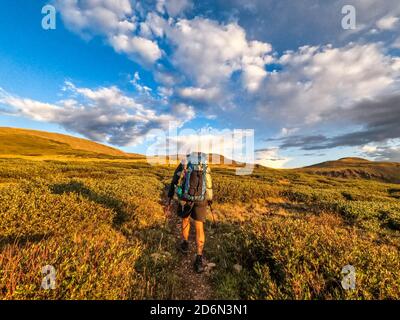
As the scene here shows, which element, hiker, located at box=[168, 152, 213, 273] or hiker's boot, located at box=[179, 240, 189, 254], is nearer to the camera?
hiker, located at box=[168, 152, 213, 273]

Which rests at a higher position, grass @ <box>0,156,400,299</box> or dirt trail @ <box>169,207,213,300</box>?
grass @ <box>0,156,400,299</box>

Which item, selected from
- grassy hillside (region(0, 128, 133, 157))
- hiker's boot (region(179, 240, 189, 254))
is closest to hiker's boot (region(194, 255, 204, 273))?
hiker's boot (region(179, 240, 189, 254))

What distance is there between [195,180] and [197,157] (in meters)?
0.74

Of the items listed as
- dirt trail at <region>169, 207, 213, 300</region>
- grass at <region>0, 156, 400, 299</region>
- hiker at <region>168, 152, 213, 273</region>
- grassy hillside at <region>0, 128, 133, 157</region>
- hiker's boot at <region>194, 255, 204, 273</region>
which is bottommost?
dirt trail at <region>169, 207, 213, 300</region>

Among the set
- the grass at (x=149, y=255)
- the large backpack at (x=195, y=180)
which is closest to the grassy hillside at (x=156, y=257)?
the grass at (x=149, y=255)

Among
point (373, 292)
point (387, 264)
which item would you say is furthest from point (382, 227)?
point (373, 292)

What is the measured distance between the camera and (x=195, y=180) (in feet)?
21.6

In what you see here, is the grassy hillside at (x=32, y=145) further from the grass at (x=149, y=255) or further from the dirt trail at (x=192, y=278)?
the dirt trail at (x=192, y=278)

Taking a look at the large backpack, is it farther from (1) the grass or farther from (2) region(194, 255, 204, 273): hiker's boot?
(1) the grass

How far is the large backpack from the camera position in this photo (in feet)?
21.4

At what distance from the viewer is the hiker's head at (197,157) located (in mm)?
6773

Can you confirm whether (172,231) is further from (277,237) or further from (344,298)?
(344,298)

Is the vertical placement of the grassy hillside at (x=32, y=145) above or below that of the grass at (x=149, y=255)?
above
